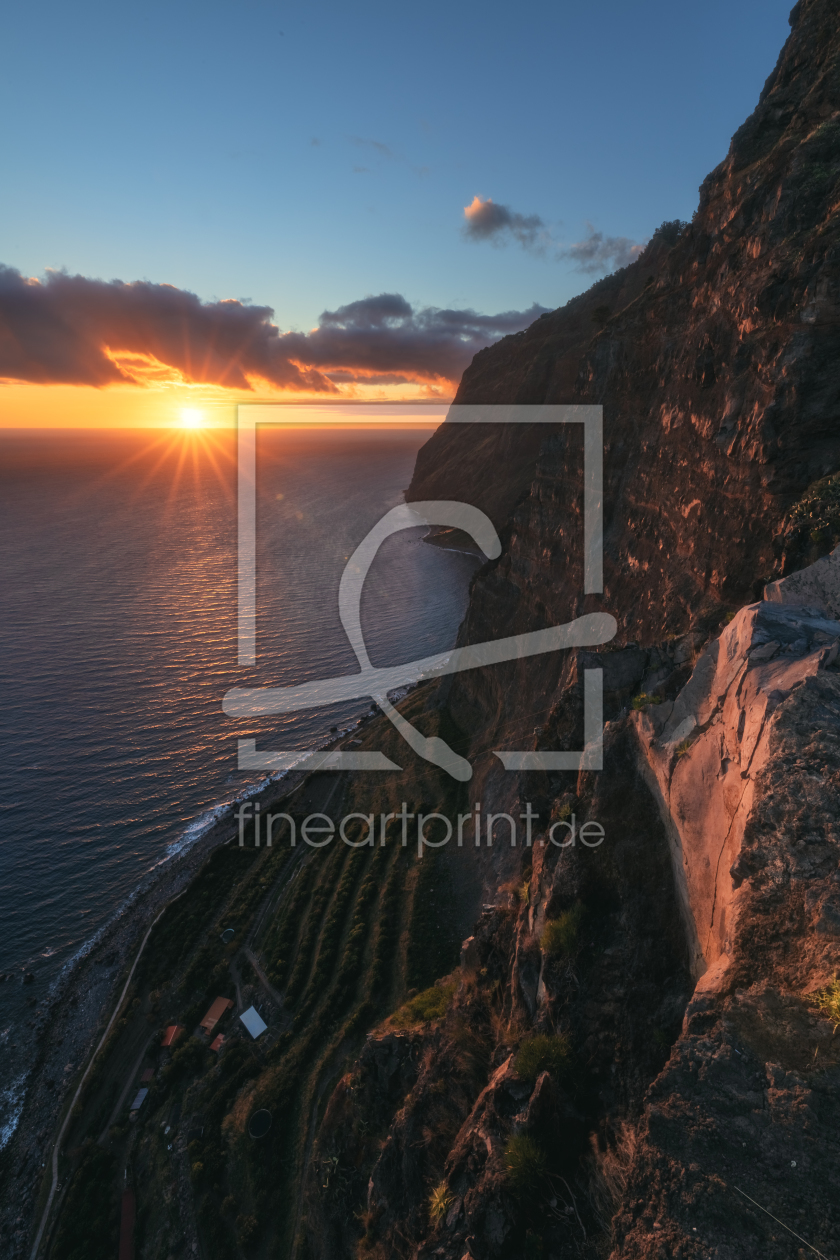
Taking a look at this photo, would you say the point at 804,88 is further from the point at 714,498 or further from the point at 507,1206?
the point at 507,1206

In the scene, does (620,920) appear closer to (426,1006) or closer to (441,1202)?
(441,1202)

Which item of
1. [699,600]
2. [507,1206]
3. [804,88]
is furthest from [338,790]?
[804,88]

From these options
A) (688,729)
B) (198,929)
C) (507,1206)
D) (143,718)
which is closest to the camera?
(507,1206)

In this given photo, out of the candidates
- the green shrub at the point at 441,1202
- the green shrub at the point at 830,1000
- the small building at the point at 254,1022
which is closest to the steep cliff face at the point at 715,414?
the green shrub at the point at 830,1000

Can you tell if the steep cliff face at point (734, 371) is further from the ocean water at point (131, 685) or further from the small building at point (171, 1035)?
the ocean water at point (131, 685)

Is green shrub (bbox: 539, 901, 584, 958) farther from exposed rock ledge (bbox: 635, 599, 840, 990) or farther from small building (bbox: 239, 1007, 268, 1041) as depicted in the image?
small building (bbox: 239, 1007, 268, 1041)

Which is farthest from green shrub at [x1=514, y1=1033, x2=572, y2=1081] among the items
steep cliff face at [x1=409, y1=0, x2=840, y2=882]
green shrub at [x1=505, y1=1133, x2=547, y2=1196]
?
steep cliff face at [x1=409, y1=0, x2=840, y2=882]
